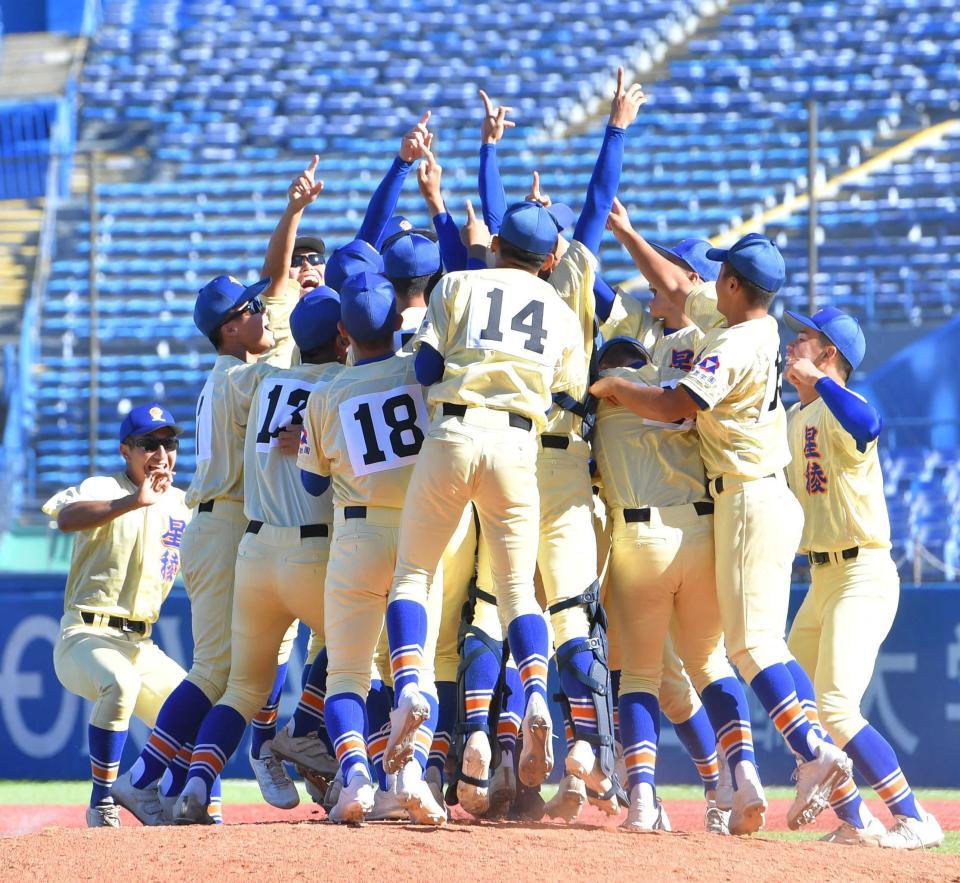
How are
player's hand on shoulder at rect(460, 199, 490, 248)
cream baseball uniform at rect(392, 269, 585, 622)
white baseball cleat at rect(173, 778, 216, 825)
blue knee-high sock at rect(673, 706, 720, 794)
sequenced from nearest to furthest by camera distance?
cream baseball uniform at rect(392, 269, 585, 622), white baseball cleat at rect(173, 778, 216, 825), player's hand on shoulder at rect(460, 199, 490, 248), blue knee-high sock at rect(673, 706, 720, 794)

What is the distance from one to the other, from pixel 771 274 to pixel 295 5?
18.0m

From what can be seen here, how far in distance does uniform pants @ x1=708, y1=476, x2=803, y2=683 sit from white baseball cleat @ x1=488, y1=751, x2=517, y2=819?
0.94 meters

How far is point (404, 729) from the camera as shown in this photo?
4504 millimetres

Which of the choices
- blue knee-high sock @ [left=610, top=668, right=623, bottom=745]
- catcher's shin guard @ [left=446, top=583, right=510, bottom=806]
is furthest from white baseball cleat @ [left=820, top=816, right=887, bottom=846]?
catcher's shin guard @ [left=446, top=583, right=510, bottom=806]

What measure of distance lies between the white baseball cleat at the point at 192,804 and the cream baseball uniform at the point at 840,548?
2.35 meters

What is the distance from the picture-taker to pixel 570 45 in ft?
67.3

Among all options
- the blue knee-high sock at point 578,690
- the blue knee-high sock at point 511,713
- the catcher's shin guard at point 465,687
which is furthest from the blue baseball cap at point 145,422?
the blue knee-high sock at point 578,690

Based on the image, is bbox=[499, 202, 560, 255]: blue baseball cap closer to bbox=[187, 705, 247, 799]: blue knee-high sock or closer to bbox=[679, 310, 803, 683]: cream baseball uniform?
bbox=[679, 310, 803, 683]: cream baseball uniform

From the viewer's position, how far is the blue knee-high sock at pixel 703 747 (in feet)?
18.7

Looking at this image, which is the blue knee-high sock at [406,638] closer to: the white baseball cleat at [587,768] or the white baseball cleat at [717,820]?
the white baseball cleat at [587,768]

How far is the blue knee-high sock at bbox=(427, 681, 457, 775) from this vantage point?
5441 millimetres

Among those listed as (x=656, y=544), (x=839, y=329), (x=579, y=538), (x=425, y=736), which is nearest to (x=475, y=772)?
(x=425, y=736)

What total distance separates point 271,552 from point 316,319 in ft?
2.86

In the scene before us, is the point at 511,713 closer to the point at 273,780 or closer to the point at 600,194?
the point at 273,780
